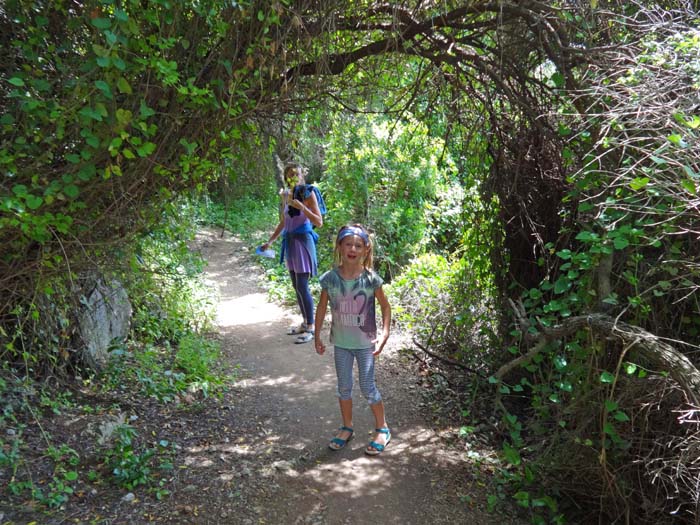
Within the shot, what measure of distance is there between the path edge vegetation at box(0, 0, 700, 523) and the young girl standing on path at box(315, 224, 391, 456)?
35.3 inches

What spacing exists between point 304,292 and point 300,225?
805mm

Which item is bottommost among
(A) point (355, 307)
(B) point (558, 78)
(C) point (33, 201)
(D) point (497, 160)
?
(A) point (355, 307)

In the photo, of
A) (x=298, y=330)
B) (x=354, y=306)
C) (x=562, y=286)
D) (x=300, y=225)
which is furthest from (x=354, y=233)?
(x=298, y=330)

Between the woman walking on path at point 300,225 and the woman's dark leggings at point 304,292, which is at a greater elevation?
the woman walking on path at point 300,225

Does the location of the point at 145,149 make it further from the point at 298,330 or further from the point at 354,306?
the point at 298,330

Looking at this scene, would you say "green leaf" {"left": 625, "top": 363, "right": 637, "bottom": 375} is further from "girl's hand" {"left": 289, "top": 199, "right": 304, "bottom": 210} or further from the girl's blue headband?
"girl's hand" {"left": 289, "top": 199, "right": 304, "bottom": 210}

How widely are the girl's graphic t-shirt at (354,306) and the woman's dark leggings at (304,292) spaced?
213 centimetres

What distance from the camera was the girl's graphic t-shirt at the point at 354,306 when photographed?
12.0 feet

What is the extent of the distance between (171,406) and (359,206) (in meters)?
6.55

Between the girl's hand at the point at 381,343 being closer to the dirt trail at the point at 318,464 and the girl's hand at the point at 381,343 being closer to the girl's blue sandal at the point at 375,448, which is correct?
the girl's blue sandal at the point at 375,448

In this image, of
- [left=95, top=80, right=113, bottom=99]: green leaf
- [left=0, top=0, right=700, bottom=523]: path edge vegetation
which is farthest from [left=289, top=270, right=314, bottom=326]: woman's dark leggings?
[left=95, top=80, right=113, bottom=99]: green leaf

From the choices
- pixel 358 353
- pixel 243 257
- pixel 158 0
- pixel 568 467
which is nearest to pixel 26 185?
pixel 158 0

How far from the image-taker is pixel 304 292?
595 centimetres

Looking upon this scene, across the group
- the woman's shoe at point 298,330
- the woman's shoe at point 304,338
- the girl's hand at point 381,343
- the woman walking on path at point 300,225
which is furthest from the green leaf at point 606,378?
the woman's shoe at point 298,330
